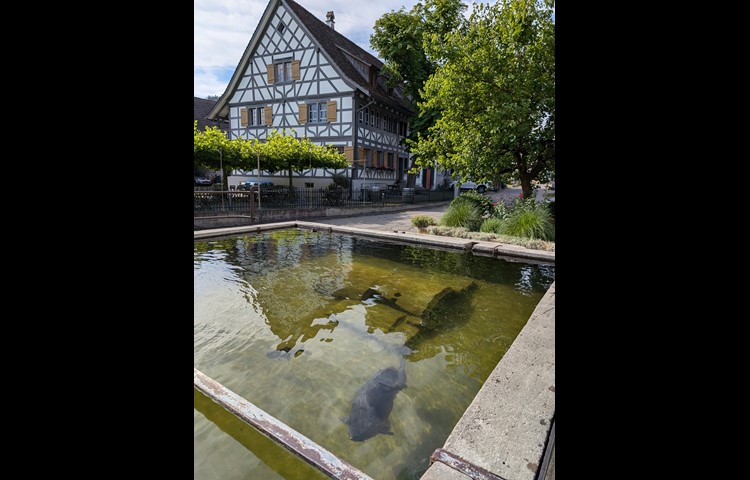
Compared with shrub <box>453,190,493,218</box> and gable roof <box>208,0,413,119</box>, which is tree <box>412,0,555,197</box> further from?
gable roof <box>208,0,413,119</box>

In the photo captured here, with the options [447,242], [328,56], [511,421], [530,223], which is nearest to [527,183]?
[530,223]

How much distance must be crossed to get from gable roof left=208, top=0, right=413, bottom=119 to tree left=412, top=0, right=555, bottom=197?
35.3 ft

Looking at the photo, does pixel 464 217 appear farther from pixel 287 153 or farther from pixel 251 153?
pixel 251 153

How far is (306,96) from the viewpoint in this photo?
75.5 ft

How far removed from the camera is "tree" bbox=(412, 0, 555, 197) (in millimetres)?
10820

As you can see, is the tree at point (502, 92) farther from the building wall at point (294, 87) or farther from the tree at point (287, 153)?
the building wall at point (294, 87)

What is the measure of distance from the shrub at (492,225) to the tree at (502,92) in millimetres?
2029

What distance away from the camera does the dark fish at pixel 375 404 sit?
301 cm

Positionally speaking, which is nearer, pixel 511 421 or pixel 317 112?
pixel 511 421

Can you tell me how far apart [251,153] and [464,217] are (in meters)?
9.04

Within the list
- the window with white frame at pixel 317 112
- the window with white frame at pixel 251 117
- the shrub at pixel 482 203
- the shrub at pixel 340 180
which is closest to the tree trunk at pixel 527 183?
the shrub at pixel 482 203

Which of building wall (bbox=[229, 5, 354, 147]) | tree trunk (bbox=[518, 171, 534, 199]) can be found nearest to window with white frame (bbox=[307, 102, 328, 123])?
building wall (bbox=[229, 5, 354, 147])
